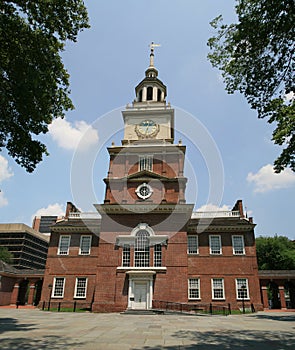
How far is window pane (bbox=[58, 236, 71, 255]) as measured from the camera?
29359 millimetres

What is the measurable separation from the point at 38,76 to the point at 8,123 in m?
2.94

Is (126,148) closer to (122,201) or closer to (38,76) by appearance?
(122,201)

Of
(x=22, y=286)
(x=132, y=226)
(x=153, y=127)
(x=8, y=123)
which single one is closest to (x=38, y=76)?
(x=8, y=123)

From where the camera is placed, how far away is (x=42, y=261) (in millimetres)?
83938

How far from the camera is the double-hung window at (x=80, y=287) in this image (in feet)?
89.8

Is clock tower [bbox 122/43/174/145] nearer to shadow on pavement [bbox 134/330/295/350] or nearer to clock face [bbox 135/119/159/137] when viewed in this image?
clock face [bbox 135/119/159/137]

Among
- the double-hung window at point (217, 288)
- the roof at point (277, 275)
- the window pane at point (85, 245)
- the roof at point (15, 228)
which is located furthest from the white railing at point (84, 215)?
the roof at point (15, 228)

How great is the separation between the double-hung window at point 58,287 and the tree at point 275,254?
107 feet

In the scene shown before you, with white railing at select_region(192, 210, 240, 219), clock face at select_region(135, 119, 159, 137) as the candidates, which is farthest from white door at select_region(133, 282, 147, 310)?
clock face at select_region(135, 119, 159, 137)

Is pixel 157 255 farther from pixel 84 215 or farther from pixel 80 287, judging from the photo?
pixel 84 215

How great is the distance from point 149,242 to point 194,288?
6855mm

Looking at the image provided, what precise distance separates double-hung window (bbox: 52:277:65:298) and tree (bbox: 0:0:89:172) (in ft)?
63.1

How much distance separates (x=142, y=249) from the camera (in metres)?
24.3

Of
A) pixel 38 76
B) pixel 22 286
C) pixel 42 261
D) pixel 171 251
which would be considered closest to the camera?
pixel 38 76
